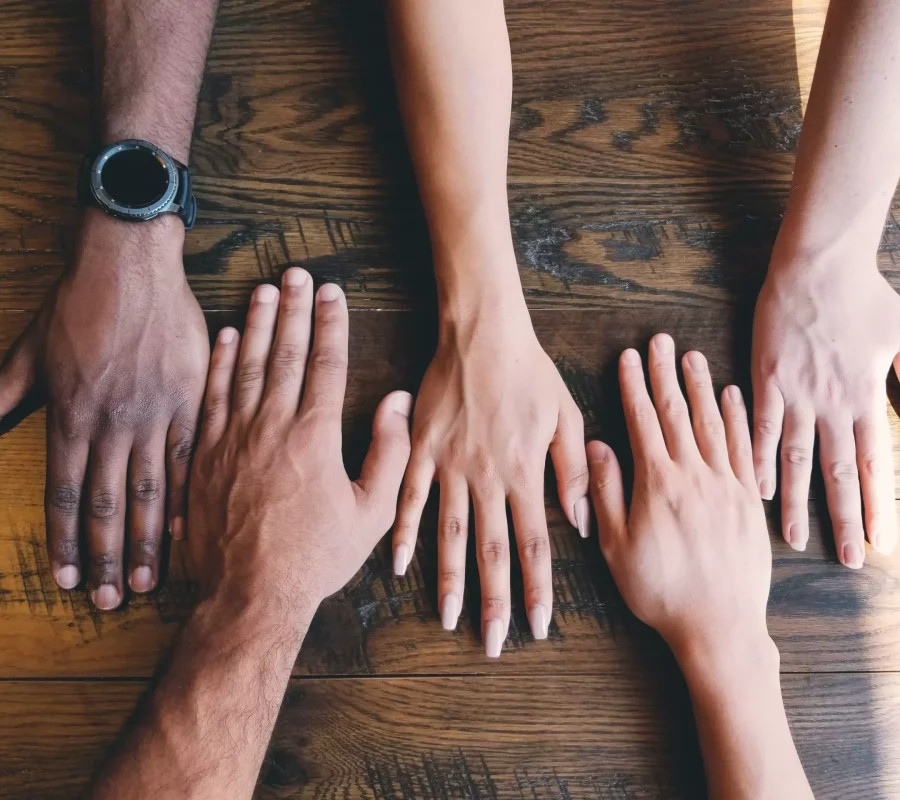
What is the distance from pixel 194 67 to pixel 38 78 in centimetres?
26

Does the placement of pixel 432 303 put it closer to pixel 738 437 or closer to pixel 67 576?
pixel 738 437

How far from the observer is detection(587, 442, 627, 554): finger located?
90cm

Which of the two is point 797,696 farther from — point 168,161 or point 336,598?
point 168,161

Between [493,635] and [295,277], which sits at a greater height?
[295,277]

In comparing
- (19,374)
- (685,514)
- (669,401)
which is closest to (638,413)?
(669,401)

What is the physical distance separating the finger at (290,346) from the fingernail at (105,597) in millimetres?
318

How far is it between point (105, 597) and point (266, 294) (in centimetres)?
46

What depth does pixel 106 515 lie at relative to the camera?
0.87 m

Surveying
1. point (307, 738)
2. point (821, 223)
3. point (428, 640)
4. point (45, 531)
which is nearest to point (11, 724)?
point (45, 531)

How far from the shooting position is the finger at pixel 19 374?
2.90ft

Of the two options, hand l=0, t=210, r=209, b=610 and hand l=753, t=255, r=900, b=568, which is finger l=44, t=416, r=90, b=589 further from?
hand l=753, t=255, r=900, b=568

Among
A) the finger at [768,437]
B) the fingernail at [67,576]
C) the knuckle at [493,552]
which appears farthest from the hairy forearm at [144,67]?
the finger at [768,437]

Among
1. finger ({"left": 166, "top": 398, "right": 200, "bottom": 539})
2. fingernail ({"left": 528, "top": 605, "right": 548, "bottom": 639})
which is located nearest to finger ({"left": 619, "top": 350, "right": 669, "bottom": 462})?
fingernail ({"left": 528, "top": 605, "right": 548, "bottom": 639})

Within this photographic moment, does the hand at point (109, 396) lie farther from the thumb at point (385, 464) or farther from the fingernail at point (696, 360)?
the fingernail at point (696, 360)
